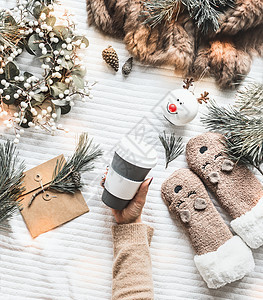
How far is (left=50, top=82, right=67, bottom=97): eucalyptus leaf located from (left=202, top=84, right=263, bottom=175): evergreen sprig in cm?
46

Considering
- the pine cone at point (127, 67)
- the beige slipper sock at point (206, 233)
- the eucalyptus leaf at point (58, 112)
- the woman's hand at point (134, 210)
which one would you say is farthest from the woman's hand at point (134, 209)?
the pine cone at point (127, 67)

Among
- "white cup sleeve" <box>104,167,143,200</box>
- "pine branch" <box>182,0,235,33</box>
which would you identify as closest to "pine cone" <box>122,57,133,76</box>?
"pine branch" <box>182,0,235,33</box>

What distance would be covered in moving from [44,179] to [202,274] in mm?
574

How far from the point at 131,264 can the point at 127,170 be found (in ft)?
0.96

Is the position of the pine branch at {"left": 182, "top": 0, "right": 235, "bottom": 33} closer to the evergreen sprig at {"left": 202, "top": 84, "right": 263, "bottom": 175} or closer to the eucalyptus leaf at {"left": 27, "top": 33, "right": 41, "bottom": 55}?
the evergreen sprig at {"left": 202, "top": 84, "right": 263, "bottom": 175}

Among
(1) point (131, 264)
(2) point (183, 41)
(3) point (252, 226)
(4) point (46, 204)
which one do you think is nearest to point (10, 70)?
(4) point (46, 204)

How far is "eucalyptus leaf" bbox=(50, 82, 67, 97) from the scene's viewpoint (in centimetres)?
103

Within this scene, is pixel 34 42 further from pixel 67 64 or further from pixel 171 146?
pixel 171 146

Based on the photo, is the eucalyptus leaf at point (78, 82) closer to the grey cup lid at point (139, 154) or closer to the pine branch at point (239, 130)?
the grey cup lid at point (139, 154)

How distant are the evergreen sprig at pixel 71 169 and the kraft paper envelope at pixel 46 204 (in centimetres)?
2

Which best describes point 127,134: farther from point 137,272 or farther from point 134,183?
point 137,272

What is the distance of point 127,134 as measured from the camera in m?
1.11

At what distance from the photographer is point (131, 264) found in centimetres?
99

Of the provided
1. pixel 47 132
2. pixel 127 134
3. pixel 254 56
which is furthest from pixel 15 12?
pixel 254 56
